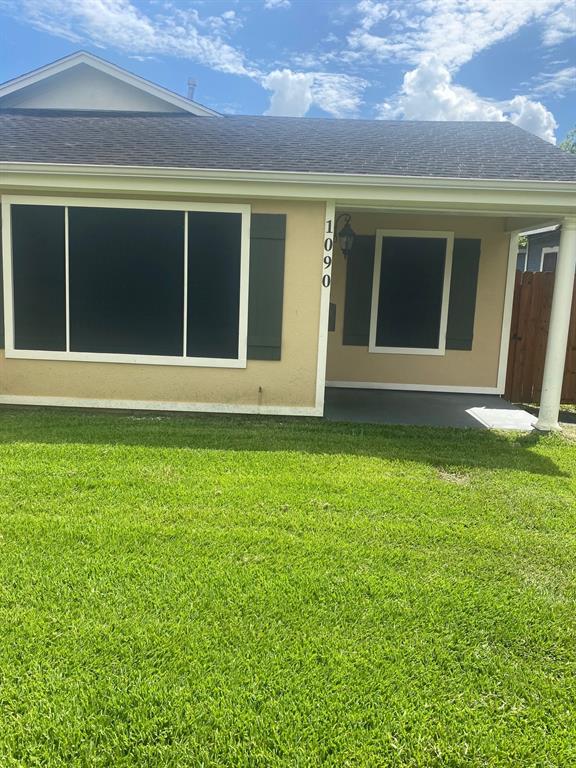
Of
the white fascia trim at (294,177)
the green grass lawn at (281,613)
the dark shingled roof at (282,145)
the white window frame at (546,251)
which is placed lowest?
the green grass lawn at (281,613)

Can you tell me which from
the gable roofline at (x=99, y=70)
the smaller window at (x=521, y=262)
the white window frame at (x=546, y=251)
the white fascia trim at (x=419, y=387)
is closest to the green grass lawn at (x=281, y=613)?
the white fascia trim at (x=419, y=387)

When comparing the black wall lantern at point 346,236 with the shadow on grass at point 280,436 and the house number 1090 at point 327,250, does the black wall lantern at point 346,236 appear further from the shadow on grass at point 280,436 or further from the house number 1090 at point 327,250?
the shadow on grass at point 280,436

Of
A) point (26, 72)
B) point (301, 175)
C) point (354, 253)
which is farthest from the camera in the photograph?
point (26, 72)

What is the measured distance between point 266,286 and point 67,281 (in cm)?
232

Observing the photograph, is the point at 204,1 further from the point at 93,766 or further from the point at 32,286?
the point at 93,766

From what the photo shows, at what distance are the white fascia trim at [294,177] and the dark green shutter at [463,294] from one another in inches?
96.9

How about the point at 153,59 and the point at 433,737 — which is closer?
the point at 433,737

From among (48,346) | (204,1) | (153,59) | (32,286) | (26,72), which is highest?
(153,59)

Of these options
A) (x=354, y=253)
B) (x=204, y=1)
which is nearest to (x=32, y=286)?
Answer: (x=354, y=253)

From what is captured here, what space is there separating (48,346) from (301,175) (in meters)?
3.52

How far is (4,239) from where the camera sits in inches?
271

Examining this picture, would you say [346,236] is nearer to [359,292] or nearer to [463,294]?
[359,292]

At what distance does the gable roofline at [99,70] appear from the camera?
1095cm

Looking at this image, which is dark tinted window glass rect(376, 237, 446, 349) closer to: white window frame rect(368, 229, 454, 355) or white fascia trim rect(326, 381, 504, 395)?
white window frame rect(368, 229, 454, 355)
